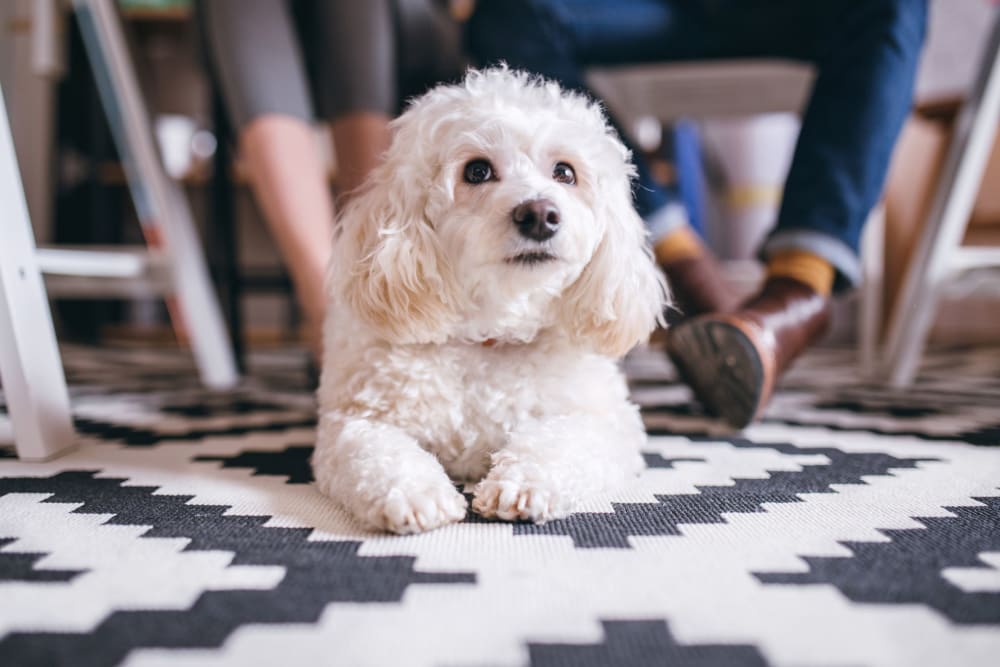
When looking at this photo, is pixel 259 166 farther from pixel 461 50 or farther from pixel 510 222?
pixel 510 222

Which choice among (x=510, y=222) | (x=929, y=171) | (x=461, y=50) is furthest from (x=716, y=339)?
(x=929, y=171)

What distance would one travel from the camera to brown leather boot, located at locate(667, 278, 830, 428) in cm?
108

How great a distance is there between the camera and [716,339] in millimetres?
1107

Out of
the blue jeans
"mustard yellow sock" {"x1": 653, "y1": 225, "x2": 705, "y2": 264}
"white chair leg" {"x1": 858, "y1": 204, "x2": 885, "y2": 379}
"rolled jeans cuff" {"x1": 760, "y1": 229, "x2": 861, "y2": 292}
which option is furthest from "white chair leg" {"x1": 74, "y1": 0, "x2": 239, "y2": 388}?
"white chair leg" {"x1": 858, "y1": 204, "x2": 885, "y2": 379}

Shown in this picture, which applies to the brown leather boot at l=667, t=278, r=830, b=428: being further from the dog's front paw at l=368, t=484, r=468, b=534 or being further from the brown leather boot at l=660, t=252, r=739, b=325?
the dog's front paw at l=368, t=484, r=468, b=534

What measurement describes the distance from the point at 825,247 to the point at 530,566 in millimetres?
925

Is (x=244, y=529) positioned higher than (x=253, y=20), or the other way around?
(x=253, y=20)

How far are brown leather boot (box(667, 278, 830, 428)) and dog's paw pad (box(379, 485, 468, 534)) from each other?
1.93 ft

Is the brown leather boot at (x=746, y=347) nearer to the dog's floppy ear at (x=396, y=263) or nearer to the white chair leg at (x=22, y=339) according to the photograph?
the dog's floppy ear at (x=396, y=263)

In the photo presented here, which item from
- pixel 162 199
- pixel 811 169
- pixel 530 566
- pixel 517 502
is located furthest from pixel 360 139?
pixel 530 566

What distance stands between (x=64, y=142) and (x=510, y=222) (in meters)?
3.43

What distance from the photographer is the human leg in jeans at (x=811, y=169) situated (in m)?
1.12

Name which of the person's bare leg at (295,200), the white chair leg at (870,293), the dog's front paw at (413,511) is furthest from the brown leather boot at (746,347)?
the white chair leg at (870,293)

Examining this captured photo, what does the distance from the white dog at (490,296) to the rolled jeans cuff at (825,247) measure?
42cm
